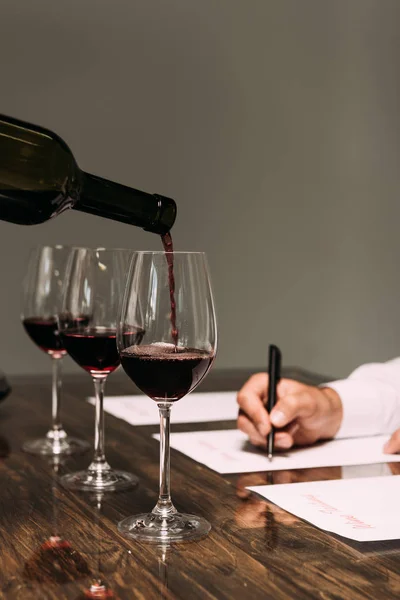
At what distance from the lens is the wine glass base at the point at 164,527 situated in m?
0.89

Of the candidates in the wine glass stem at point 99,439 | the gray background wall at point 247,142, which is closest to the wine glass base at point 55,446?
the wine glass stem at point 99,439

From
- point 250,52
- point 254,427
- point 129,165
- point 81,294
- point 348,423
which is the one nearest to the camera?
point 81,294

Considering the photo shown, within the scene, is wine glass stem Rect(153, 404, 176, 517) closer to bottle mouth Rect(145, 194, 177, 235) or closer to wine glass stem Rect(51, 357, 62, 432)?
bottle mouth Rect(145, 194, 177, 235)

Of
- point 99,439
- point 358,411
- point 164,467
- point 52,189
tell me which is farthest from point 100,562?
point 358,411

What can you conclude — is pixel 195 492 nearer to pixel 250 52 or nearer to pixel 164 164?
pixel 164 164

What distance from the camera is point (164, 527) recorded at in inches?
36.0

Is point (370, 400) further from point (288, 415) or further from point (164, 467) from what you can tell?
point (164, 467)

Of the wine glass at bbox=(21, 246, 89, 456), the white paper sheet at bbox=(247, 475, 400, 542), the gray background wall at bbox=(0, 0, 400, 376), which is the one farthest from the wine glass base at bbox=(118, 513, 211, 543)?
the gray background wall at bbox=(0, 0, 400, 376)

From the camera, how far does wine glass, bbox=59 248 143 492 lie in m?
1.17

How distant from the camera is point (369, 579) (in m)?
0.77

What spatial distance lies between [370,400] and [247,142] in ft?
11.7

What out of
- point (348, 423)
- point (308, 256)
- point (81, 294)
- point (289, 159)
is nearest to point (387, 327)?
point (308, 256)

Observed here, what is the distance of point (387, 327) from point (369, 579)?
4532 mm

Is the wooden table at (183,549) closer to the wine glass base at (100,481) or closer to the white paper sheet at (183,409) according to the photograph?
the wine glass base at (100,481)
